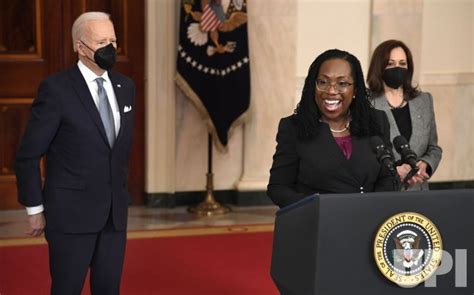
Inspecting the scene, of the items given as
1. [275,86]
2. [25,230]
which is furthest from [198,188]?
[25,230]

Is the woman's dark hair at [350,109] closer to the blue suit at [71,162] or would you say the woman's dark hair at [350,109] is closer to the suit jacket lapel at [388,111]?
the blue suit at [71,162]

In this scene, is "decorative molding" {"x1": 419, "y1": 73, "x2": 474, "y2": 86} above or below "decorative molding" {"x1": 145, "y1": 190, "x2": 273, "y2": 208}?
above

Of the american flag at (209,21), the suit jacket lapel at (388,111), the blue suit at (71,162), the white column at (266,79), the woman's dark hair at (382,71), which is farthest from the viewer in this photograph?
the white column at (266,79)

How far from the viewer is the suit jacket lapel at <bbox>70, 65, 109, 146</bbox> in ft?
12.0

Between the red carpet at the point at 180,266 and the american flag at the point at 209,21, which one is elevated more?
the american flag at the point at 209,21

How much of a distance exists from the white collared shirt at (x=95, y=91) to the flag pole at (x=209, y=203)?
375cm

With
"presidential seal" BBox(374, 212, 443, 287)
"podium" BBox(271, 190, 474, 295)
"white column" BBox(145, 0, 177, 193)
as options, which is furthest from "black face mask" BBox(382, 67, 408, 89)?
"white column" BBox(145, 0, 177, 193)

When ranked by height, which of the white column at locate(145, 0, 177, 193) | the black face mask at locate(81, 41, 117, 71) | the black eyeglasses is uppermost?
the black face mask at locate(81, 41, 117, 71)

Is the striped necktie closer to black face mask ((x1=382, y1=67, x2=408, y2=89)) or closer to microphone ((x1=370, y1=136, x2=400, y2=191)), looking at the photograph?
microphone ((x1=370, y1=136, x2=400, y2=191))

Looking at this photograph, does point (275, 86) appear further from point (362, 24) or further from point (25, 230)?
point (25, 230)

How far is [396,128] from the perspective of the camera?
177 inches

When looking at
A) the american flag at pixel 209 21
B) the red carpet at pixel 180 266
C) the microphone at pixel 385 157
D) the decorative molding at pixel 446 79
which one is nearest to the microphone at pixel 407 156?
the microphone at pixel 385 157

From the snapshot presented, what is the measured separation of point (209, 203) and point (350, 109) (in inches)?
172

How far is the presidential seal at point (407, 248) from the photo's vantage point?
8.38 feet
